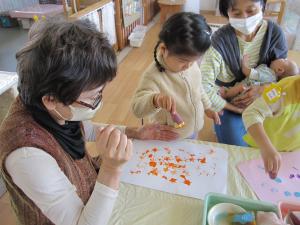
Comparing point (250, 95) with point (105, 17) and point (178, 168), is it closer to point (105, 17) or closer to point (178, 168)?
point (178, 168)

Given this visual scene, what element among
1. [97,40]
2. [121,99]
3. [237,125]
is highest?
[97,40]

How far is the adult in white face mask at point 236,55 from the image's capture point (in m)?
1.35

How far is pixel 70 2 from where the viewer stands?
2418 millimetres

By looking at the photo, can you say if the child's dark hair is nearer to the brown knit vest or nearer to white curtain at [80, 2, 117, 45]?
the brown knit vest

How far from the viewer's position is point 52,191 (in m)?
0.59

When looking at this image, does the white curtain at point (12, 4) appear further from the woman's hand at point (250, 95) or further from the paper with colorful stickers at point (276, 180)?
the paper with colorful stickers at point (276, 180)

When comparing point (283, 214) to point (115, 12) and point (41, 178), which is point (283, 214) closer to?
point (41, 178)

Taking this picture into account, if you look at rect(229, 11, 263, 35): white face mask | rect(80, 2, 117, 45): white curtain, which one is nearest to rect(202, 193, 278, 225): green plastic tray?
rect(229, 11, 263, 35): white face mask

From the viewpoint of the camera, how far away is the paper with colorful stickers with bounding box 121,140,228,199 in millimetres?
847

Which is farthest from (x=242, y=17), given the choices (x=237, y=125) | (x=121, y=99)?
(x=121, y=99)

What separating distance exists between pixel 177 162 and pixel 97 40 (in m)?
0.52

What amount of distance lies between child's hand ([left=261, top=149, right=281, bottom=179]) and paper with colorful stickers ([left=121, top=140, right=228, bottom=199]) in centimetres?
13

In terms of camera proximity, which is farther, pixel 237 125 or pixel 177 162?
pixel 237 125

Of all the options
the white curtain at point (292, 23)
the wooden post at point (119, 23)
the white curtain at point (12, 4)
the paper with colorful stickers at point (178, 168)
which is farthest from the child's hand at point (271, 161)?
→ the white curtain at point (12, 4)
